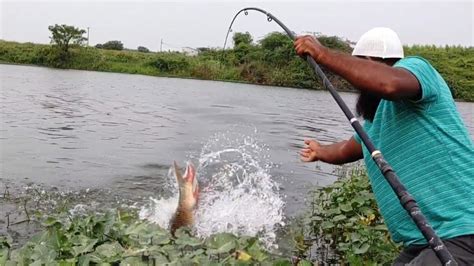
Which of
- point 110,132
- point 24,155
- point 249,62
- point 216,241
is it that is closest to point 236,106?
point 110,132

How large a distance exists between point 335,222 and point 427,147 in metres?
3.96

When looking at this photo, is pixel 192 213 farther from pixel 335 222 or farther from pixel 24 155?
pixel 24 155

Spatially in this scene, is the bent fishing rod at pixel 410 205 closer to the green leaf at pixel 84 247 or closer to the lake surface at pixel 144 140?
the green leaf at pixel 84 247

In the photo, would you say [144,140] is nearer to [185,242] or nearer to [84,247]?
[84,247]

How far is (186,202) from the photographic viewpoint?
23.1 ft

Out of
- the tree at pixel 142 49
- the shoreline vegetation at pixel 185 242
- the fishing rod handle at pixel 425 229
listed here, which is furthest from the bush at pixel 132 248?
the tree at pixel 142 49

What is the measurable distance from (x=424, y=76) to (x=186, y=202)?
4.79 m

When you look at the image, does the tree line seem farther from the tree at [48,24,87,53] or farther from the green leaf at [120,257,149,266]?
the green leaf at [120,257,149,266]

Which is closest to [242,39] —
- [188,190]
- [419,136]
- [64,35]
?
[64,35]

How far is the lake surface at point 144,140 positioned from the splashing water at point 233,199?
0.25ft

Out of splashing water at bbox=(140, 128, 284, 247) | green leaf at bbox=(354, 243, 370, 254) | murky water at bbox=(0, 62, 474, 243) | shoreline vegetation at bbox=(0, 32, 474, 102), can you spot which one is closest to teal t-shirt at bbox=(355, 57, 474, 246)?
green leaf at bbox=(354, 243, 370, 254)

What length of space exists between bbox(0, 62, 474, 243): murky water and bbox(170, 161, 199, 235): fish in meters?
0.31

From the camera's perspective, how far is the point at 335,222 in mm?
6691

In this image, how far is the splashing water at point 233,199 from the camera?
7.68 m
